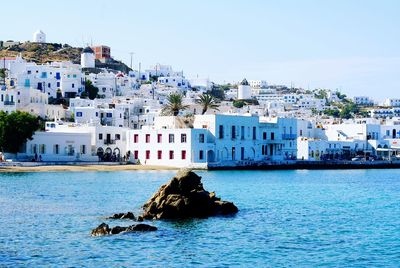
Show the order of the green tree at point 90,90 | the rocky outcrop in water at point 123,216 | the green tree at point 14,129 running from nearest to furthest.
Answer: the rocky outcrop in water at point 123,216 < the green tree at point 14,129 < the green tree at point 90,90

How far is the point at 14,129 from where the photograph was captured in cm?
A: 6981

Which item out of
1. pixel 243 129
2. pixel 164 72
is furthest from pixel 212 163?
pixel 164 72

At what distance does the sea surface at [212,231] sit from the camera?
2250 centimetres

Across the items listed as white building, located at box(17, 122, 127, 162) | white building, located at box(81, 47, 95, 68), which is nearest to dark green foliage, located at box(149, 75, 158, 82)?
white building, located at box(81, 47, 95, 68)

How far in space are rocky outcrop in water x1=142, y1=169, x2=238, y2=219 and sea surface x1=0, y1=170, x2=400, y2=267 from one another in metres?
1.09

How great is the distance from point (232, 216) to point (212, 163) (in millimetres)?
41070

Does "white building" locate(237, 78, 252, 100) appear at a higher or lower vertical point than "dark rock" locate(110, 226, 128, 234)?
higher

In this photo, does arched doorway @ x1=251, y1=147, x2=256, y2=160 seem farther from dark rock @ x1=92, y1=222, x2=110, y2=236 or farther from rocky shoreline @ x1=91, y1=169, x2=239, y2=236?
dark rock @ x1=92, y1=222, x2=110, y2=236

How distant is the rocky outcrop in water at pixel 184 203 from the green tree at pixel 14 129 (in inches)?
1533

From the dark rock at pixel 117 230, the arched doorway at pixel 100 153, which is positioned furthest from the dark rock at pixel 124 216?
the arched doorway at pixel 100 153

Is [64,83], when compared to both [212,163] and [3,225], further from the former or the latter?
[3,225]

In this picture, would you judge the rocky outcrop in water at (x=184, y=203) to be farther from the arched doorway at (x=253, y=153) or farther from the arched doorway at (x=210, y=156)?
the arched doorway at (x=253, y=153)

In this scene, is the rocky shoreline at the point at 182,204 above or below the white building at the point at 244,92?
below

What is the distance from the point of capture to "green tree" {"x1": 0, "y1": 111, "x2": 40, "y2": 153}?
69.4 m
